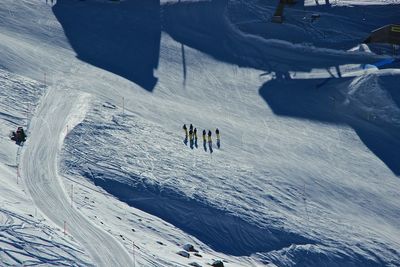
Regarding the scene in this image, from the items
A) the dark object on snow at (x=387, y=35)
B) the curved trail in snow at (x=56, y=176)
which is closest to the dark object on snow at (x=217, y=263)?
the curved trail in snow at (x=56, y=176)

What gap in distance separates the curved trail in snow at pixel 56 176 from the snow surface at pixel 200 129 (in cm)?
Result: 10

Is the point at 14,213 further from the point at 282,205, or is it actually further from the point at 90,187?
the point at 282,205

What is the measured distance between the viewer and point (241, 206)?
47.2 m

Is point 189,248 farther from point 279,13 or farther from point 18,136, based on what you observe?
point 279,13

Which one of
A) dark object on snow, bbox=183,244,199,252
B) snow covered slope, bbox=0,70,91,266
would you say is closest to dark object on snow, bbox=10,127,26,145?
snow covered slope, bbox=0,70,91,266

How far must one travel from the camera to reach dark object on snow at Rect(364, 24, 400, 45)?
6444 cm

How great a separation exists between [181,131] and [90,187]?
958 centimetres

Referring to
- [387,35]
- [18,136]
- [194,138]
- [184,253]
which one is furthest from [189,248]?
[387,35]

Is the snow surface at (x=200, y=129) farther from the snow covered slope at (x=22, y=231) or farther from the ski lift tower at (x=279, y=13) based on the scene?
the ski lift tower at (x=279, y=13)

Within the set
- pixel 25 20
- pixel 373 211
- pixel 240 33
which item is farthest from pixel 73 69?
pixel 373 211

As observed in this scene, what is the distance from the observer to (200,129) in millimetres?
54344

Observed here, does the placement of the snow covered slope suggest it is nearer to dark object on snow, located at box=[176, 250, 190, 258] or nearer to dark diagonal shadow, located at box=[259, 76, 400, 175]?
dark object on snow, located at box=[176, 250, 190, 258]

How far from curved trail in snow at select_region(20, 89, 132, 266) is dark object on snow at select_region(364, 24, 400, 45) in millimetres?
23152

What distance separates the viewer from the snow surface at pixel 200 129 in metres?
43.4
